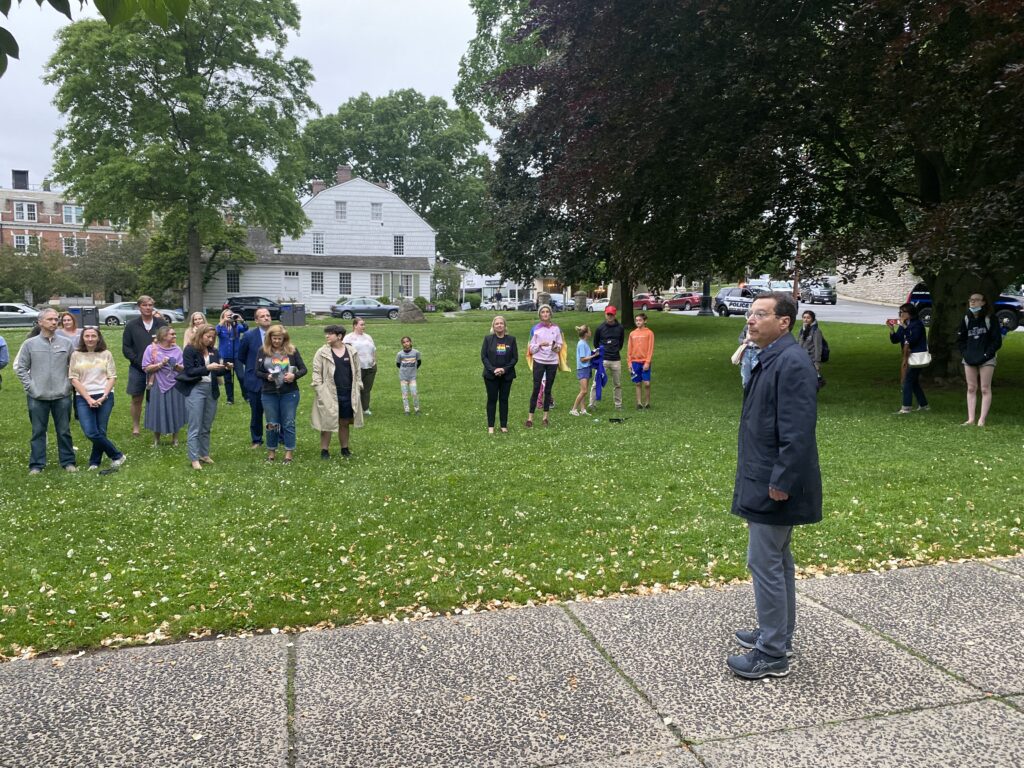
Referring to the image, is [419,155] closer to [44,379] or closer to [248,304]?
[248,304]

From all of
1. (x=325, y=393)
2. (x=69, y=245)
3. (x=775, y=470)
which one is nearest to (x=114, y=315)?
(x=325, y=393)

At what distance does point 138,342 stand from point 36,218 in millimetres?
83274

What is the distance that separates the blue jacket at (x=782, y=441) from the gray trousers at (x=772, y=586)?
0.35ft

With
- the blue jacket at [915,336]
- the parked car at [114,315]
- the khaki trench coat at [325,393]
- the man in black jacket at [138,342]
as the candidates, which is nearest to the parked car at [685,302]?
the parked car at [114,315]

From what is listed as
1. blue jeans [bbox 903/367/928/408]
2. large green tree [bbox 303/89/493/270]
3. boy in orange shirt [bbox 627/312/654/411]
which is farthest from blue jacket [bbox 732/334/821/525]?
large green tree [bbox 303/89/493/270]

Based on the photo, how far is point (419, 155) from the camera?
2687 inches

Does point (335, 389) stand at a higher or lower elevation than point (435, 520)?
higher

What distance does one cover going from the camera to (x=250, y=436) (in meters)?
11.4

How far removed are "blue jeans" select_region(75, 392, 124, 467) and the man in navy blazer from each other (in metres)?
1.93

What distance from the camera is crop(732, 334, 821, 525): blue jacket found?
3658mm

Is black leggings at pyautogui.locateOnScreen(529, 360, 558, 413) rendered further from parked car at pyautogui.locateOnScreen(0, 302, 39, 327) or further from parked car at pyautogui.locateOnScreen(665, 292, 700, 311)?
parked car at pyautogui.locateOnScreen(665, 292, 700, 311)

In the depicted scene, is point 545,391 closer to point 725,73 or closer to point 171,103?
point 725,73

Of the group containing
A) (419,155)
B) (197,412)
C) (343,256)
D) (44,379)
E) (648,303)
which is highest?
(419,155)

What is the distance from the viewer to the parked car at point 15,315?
38.5 metres
